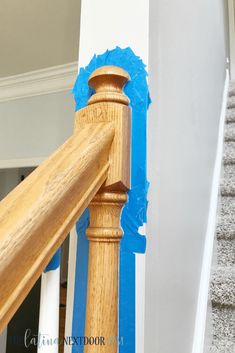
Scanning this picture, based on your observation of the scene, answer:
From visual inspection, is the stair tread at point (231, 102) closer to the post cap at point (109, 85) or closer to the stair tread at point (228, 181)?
the stair tread at point (228, 181)

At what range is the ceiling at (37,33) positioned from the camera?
5.99 feet

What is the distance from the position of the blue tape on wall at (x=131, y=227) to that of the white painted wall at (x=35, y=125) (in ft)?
6.84

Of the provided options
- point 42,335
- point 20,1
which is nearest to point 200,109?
point 42,335

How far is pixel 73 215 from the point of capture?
36 centimetres

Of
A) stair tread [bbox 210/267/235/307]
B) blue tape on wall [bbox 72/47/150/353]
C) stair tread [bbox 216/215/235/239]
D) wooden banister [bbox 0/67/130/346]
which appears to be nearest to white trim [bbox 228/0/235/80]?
stair tread [bbox 216/215/235/239]

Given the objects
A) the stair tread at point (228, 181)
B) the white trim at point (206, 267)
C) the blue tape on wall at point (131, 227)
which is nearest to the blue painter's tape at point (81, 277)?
the blue tape on wall at point (131, 227)

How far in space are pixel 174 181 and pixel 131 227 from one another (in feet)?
0.79

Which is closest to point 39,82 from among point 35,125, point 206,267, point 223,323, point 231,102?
point 35,125

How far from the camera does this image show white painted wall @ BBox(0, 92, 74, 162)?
2.61 meters

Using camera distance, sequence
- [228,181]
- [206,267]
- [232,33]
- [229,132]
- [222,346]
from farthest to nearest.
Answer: [232,33] → [229,132] → [228,181] → [206,267] → [222,346]

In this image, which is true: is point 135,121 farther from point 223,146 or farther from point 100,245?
point 223,146

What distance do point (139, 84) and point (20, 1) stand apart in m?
1.63

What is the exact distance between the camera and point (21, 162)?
8.82 ft

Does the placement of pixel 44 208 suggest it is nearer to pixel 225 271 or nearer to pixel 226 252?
pixel 225 271
